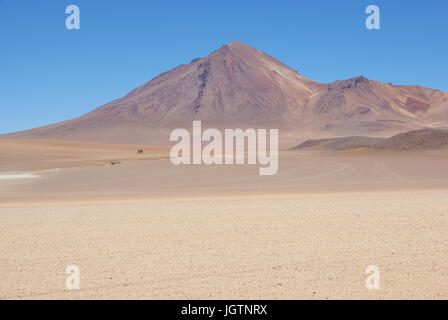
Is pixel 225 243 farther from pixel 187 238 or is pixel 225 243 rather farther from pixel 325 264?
pixel 325 264

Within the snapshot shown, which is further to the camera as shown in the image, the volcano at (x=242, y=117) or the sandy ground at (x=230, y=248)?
the volcano at (x=242, y=117)

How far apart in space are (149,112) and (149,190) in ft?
547

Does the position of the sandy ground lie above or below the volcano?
below

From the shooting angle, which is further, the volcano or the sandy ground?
the volcano

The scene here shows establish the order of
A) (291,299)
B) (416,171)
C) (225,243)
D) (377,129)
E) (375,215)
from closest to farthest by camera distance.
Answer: (291,299) < (225,243) < (375,215) < (416,171) < (377,129)

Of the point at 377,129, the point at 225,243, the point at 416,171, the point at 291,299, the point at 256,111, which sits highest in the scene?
the point at 256,111

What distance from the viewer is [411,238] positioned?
8148 mm

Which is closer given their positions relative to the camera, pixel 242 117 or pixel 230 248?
pixel 230 248

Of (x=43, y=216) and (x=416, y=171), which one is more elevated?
(x=416, y=171)

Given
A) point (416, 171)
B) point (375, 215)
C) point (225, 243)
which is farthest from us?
point (416, 171)

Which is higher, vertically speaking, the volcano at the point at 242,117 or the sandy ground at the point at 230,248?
the volcano at the point at 242,117

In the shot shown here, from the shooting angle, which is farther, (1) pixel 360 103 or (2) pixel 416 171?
(1) pixel 360 103

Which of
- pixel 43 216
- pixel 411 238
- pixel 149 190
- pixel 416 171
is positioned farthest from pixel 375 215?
pixel 416 171

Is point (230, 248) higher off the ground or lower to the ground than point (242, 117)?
lower
